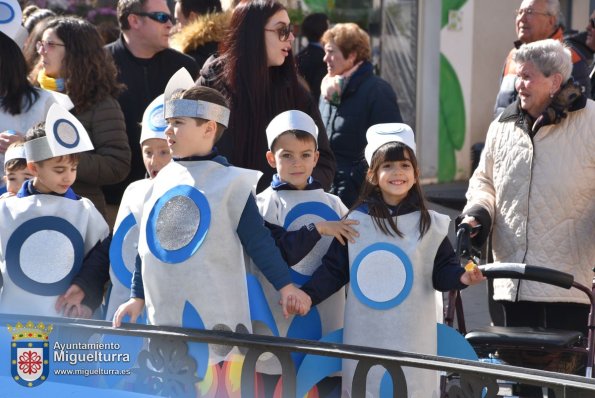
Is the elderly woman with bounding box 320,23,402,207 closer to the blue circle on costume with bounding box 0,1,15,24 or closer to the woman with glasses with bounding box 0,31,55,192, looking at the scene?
the woman with glasses with bounding box 0,31,55,192

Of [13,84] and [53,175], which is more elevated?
[13,84]

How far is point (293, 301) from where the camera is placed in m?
4.33

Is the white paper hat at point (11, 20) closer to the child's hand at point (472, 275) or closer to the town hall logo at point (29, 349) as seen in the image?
the town hall logo at point (29, 349)

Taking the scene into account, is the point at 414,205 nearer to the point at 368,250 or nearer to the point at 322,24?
the point at 368,250

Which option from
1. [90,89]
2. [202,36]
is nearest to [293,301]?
[90,89]

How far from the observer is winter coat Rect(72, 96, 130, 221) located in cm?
566

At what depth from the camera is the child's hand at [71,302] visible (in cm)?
471

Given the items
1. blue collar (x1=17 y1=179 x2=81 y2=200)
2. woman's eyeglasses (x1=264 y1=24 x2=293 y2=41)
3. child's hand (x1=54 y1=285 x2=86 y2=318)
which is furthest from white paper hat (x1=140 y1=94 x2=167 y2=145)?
child's hand (x1=54 y1=285 x2=86 y2=318)

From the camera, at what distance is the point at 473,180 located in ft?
18.5

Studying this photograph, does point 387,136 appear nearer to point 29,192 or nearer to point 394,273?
point 394,273

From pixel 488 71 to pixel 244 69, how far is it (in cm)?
955

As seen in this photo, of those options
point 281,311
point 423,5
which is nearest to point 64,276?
point 281,311

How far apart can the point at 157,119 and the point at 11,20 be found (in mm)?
1205

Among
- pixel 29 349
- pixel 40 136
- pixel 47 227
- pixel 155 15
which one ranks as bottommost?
pixel 29 349
